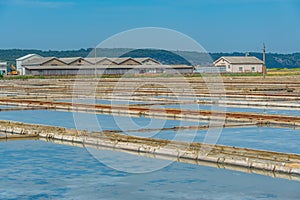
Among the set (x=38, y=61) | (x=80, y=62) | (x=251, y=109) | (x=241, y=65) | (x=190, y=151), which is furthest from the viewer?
(x=241, y=65)

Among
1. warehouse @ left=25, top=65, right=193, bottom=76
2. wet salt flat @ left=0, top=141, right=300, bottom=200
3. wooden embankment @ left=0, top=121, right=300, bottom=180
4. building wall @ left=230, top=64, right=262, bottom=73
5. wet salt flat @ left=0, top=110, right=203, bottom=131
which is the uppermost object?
building wall @ left=230, top=64, right=262, bottom=73

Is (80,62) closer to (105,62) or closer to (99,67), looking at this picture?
(105,62)

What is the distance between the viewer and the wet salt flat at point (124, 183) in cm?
436

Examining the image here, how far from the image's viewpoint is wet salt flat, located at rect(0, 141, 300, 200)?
172 inches

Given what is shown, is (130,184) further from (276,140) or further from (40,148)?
(276,140)

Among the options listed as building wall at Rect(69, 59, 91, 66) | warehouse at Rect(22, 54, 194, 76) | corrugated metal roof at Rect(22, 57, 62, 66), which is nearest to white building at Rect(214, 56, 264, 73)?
warehouse at Rect(22, 54, 194, 76)

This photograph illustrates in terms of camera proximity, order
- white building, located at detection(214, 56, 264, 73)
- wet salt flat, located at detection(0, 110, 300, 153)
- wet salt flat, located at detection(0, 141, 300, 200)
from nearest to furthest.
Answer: wet salt flat, located at detection(0, 141, 300, 200)
wet salt flat, located at detection(0, 110, 300, 153)
white building, located at detection(214, 56, 264, 73)

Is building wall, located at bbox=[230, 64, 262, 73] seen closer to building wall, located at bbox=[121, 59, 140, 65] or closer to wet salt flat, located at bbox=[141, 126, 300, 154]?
building wall, located at bbox=[121, 59, 140, 65]

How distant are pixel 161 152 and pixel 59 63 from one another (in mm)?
33287

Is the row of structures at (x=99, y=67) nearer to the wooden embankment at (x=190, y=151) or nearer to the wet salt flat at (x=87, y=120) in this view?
the wet salt flat at (x=87, y=120)

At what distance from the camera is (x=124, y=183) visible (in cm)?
480

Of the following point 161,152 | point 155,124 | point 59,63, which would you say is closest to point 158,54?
point 59,63

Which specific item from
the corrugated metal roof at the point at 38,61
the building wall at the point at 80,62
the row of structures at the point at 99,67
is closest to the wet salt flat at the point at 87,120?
the row of structures at the point at 99,67

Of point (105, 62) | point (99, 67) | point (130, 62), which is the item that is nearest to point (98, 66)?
point (99, 67)
